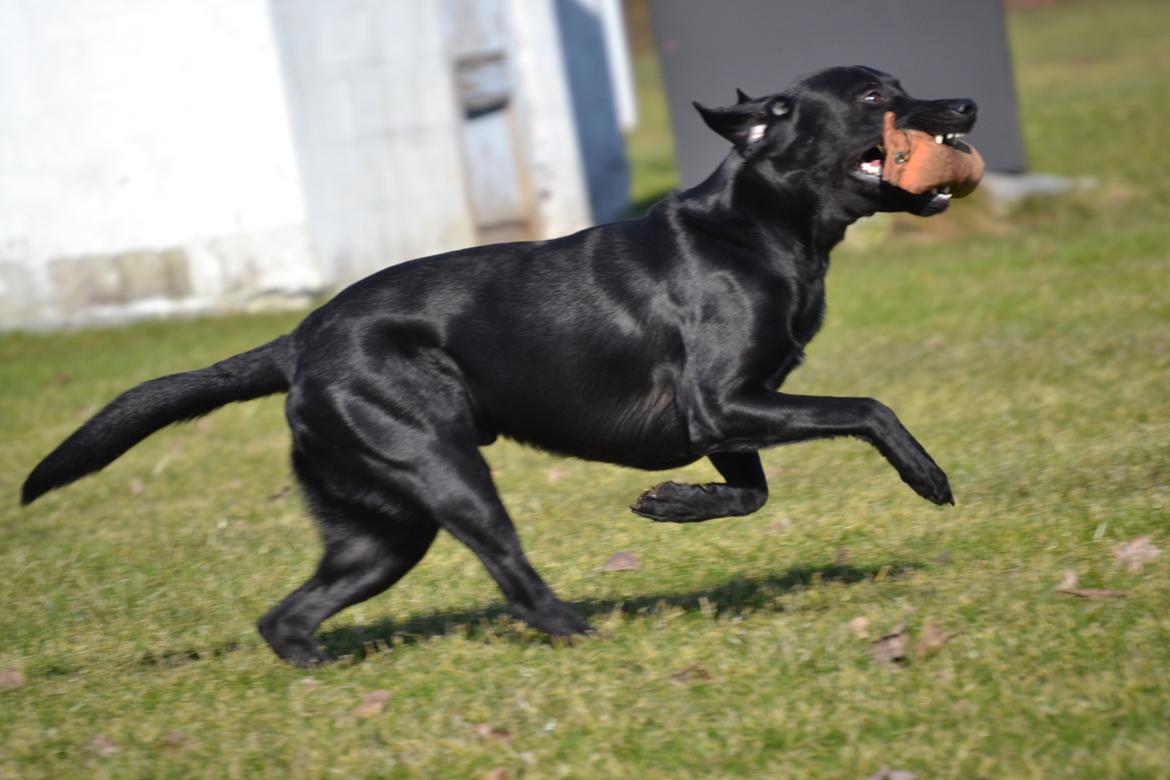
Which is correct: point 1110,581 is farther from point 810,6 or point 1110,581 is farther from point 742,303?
point 810,6

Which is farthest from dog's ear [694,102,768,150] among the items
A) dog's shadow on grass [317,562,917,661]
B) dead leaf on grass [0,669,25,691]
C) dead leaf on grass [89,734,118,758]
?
dead leaf on grass [0,669,25,691]

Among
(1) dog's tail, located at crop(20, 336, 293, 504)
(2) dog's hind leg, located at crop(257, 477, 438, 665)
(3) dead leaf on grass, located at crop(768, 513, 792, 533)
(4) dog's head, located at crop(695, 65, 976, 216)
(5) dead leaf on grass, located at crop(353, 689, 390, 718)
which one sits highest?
(4) dog's head, located at crop(695, 65, 976, 216)

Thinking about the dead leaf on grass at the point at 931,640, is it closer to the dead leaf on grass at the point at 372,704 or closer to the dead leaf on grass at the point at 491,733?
the dead leaf on grass at the point at 491,733

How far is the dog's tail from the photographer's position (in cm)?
473

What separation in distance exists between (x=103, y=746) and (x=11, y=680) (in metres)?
0.98

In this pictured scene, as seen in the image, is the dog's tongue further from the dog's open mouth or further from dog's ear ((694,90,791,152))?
dog's ear ((694,90,791,152))

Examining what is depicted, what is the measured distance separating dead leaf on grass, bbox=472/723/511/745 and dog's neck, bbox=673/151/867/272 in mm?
1741

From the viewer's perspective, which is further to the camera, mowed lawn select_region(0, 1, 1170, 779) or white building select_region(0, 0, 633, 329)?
white building select_region(0, 0, 633, 329)

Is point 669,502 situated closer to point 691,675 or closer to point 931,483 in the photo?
point 691,675

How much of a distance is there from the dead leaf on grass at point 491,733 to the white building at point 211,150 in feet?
33.6

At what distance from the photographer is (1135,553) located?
4965 millimetres

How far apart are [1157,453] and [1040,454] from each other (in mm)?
552

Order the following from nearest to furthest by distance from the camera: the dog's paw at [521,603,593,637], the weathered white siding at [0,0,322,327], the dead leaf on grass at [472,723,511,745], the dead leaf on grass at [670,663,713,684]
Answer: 1. the dead leaf on grass at [472,723,511,745]
2. the dead leaf on grass at [670,663,713,684]
3. the dog's paw at [521,603,593,637]
4. the weathered white siding at [0,0,322,327]

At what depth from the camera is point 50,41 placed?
13.7 meters
